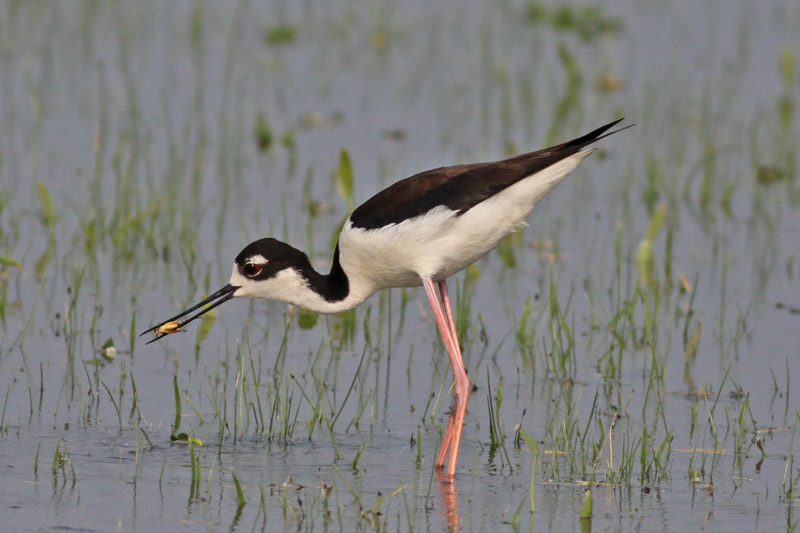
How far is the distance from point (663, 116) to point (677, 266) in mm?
3395

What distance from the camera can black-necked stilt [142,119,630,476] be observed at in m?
6.02

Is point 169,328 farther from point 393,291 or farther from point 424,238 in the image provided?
point 393,291

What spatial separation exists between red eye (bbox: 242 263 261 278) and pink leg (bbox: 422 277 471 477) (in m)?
0.76

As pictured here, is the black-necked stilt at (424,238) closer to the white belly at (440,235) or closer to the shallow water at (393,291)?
the white belly at (440,235)

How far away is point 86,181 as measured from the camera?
31.1 ft

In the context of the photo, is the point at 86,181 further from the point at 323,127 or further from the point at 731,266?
the point at 731,266

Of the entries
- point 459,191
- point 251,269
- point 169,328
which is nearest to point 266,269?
point 251,269

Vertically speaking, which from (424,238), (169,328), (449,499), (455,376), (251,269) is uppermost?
(424,238)

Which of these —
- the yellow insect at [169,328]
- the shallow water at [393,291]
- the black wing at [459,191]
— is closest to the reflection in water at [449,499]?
the shallow water at [393,291]

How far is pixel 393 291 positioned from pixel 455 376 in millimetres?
2079

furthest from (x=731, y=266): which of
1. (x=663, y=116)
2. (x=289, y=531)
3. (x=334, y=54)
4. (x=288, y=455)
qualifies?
(x=334, y=54)

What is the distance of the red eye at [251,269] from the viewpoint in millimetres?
6195

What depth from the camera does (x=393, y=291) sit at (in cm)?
826

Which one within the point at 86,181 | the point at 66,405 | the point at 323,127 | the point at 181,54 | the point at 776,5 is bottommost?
the point at 66,405
